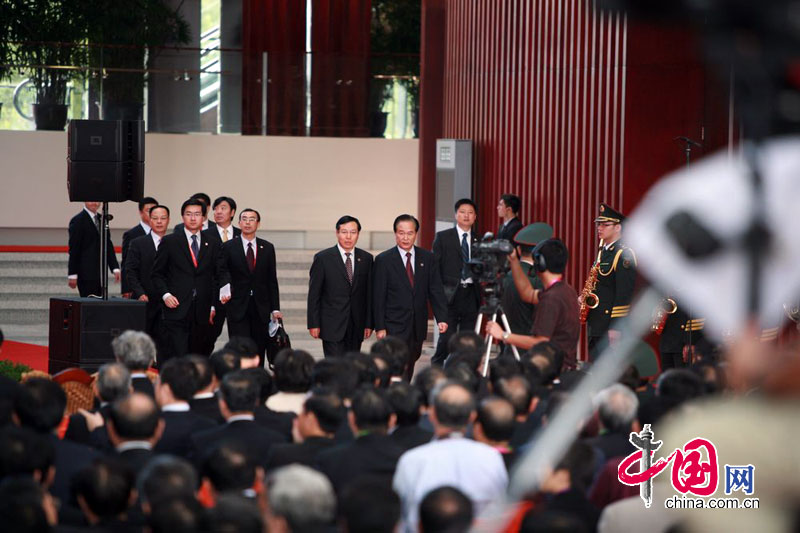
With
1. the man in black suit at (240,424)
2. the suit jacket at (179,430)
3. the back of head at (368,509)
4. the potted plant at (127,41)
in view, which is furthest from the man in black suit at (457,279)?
the potted plant at (127,41)

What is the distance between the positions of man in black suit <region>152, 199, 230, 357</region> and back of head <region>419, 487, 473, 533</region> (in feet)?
17.6

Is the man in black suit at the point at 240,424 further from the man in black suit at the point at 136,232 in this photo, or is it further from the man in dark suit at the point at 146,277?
the man in black suit at the point at 136,232

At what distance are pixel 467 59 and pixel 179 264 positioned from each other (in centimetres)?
395

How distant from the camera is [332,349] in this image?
7672 millimetres

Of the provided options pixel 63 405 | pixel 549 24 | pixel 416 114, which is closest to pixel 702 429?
pixel 63 405

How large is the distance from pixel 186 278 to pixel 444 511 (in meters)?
5.60

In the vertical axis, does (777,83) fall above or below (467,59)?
Answer: below

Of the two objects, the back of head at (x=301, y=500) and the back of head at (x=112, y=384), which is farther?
the back of head at (x=112, y=384)

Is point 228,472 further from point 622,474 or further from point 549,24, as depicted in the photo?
point 549,24

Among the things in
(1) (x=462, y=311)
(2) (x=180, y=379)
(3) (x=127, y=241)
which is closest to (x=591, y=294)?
(1) (x=462, y=311)

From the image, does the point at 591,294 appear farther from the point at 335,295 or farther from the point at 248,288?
the point at 248,288

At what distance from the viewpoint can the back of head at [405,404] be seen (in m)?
3.83

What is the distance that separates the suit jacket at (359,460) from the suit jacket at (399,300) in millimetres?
3944

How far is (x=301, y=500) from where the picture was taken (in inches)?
104
